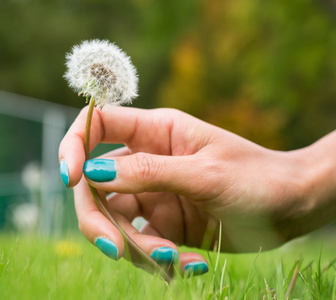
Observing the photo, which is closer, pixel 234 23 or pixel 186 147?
pixel 186 147

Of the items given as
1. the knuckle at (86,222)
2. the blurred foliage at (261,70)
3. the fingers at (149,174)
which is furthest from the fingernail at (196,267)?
the blurred foliage at (261,70)

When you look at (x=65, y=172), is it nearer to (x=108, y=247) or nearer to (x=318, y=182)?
(x=108, y=247)

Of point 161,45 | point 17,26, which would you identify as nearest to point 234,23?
point 161,45

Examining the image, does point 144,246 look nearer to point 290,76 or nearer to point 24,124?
point 24,124

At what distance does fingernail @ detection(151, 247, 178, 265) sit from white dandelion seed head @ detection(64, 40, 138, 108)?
0.47 m

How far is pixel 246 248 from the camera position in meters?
2.10

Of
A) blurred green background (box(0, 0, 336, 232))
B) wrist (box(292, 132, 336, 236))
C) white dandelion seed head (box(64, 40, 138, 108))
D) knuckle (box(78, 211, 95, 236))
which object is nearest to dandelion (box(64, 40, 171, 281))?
white dandelion seed head (box(64, 40, 138, 108))

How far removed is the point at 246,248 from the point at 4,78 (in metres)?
23.0

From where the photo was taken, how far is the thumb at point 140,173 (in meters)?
1.56

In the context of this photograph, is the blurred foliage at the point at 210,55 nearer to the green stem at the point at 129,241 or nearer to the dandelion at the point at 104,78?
the dandelion at the point at 104,78

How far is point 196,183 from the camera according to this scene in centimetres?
166

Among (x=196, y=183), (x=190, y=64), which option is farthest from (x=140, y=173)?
(x=190, y=64)

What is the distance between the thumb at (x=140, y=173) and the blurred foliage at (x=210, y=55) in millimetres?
12964

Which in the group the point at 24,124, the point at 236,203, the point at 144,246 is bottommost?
the point at 144,246
